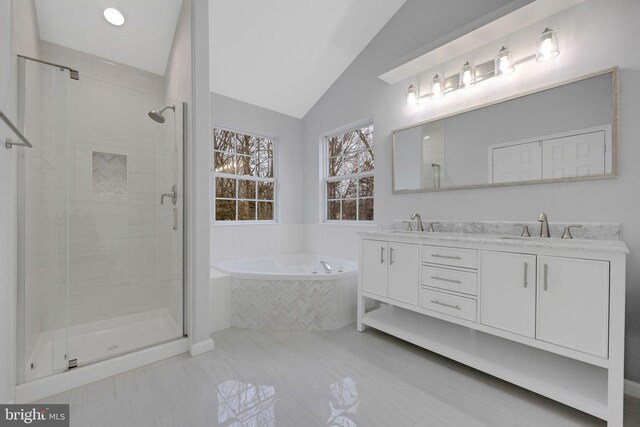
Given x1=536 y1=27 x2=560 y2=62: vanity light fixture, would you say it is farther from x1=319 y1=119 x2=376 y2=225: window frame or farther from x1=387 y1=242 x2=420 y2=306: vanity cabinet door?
x1=319 y1=119 x2=376 y2=225: window frame

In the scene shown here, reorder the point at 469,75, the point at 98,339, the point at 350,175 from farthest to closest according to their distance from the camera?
the point at 350,175 → the point at 469,75 → the point at 98,339

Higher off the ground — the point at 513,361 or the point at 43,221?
the point at 43,221

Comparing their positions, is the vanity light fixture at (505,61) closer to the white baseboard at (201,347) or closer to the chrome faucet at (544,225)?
the chrome faucet at (544,225)

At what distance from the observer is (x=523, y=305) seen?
4.90 ft

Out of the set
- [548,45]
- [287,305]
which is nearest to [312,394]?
[287,305]

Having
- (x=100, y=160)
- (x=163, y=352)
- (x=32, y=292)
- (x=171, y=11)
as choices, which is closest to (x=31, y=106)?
(x=100, y=160)

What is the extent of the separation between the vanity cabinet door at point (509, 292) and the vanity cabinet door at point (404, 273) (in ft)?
1.45

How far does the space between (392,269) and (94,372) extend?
2.08 metres

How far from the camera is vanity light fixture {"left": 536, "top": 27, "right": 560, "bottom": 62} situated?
1.75 metres

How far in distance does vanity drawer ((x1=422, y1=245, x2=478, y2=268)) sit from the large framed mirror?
0.72m

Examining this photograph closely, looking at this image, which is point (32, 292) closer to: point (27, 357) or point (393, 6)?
point (27, 357)

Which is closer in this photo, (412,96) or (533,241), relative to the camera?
(533,241)

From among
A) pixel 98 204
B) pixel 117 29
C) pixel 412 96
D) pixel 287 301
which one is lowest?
pixel 287 301

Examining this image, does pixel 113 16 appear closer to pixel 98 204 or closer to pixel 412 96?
pixel 98 204
